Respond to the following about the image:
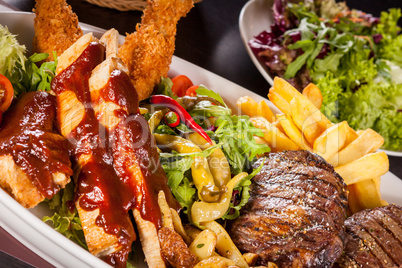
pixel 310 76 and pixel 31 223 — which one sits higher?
pixel 31 223

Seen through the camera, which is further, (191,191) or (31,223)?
(191,191)

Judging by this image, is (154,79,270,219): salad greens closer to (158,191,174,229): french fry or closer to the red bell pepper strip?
the red bell pepper strip

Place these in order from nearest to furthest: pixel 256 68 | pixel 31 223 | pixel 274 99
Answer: pixel 31 223 < pixel 274 99 < pixel 256 68

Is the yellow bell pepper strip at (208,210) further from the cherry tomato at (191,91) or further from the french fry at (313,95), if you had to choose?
the french fry at (313,95)

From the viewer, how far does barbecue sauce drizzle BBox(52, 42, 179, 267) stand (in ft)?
6.82

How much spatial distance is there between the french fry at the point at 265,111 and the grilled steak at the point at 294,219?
2.99 feet

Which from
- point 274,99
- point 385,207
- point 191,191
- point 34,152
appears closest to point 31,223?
point 34,152

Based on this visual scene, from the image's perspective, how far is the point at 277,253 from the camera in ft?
8.18

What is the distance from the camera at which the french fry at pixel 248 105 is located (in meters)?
3.59

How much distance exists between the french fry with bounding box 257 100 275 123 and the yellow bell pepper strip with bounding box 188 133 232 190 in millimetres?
914

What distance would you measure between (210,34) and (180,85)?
5.25ft

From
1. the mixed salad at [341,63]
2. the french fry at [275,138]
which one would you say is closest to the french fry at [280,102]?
the french fry at [275,138]

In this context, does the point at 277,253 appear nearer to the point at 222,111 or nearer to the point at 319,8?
the point at 222,111

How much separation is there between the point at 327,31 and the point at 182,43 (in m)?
1.86
